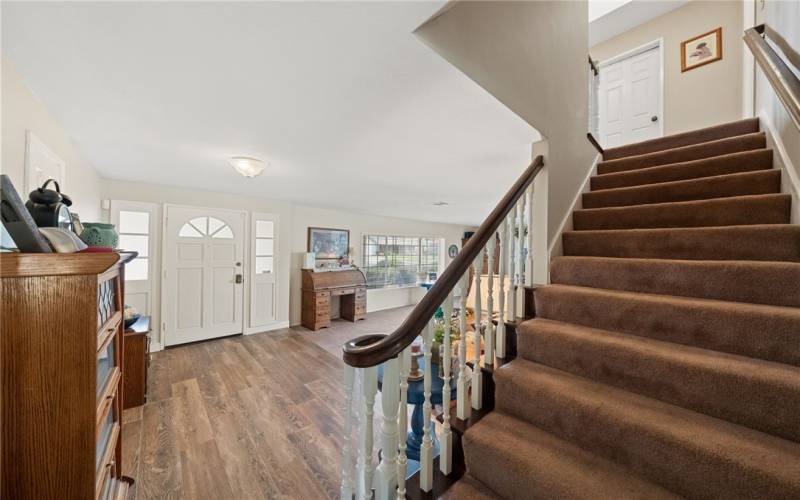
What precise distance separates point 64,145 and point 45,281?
2083 mm

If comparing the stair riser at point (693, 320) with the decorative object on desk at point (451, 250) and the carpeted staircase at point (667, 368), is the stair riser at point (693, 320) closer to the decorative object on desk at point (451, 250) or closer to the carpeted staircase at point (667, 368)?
the carpeted staircase at point (667, 368)

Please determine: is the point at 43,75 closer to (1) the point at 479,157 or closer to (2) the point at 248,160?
(2) the point at 248,160

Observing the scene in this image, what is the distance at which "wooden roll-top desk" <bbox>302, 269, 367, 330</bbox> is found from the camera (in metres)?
5.32

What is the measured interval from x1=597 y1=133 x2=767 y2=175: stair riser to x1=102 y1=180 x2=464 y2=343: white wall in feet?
15.6

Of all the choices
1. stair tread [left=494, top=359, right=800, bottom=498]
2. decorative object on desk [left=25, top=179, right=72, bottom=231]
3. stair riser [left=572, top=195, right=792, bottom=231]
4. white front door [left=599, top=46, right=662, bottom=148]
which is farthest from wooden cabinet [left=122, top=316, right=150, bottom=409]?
white front door [left=599, top=46, right=662, bottom=148]

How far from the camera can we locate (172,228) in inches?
160

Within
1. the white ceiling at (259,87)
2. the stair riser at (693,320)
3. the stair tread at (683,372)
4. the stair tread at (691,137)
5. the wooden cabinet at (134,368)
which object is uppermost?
the stair tread at (691,137)

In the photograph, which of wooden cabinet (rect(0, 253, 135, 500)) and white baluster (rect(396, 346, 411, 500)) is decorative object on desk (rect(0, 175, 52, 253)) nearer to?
wooden cabinet (rect(0, 253, 135, 500))

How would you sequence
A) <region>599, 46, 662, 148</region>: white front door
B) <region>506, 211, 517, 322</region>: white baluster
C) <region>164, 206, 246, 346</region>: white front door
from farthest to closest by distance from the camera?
<region>164, 206, 246, 346</region>: white front door
<region>599, 46, 662, 148</region>: white front door
<region>506, 211, 517, 322</region>: white baluster

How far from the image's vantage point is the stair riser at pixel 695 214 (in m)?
1.51

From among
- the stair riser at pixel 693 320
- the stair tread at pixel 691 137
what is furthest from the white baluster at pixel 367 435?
the stair tread at pixel 691 137

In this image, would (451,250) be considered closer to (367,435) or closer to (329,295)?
(329,295)

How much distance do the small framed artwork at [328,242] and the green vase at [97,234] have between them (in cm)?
423

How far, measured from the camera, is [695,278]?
54.1 inches
